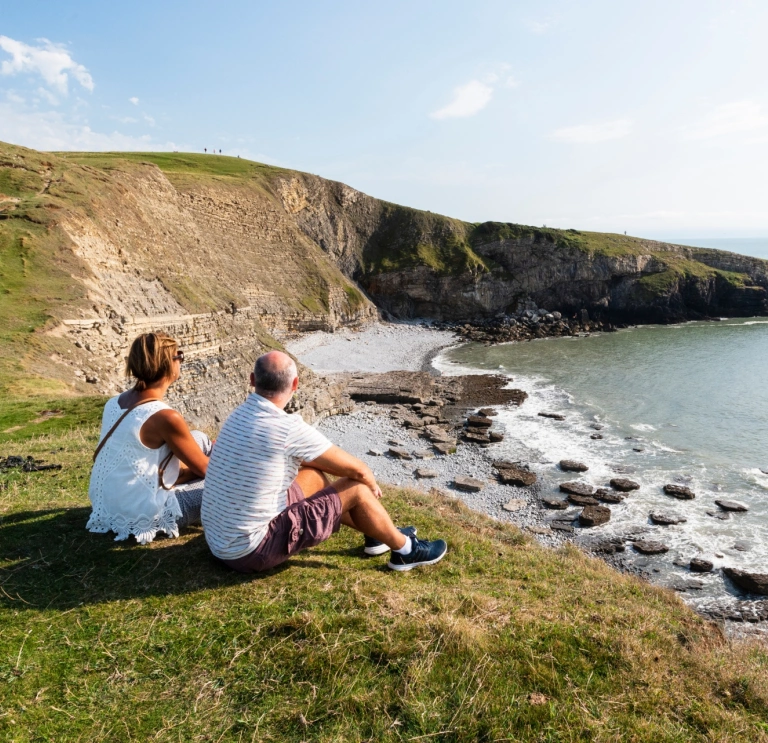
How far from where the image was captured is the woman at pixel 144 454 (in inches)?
204

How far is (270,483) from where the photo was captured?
15.4 feet

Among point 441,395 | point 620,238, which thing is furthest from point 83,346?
point 620,238

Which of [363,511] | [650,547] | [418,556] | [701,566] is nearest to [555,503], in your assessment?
[650,547]

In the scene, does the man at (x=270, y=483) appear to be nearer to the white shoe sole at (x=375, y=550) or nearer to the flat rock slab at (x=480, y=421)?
the white shoe sole at (x=375, y=550)

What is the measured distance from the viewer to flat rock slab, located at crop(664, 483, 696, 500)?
20.8 m

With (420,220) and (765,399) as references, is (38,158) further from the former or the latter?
(420,220)

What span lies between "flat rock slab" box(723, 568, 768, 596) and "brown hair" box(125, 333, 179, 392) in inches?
681

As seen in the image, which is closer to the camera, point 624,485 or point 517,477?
point 624,485

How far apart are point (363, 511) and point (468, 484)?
17634 millimetres

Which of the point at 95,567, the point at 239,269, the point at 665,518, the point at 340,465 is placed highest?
the point at 239,269

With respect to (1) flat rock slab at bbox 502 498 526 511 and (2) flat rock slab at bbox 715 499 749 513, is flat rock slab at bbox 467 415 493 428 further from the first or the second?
(2) flat rock slab at bbox 715 499 749 513

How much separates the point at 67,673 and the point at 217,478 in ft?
5.82

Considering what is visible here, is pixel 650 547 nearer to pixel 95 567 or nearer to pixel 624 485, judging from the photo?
pixel 624 485

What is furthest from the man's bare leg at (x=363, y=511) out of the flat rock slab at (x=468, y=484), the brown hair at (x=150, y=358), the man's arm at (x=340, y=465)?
the flat rock slab at (x=468, y=484)
